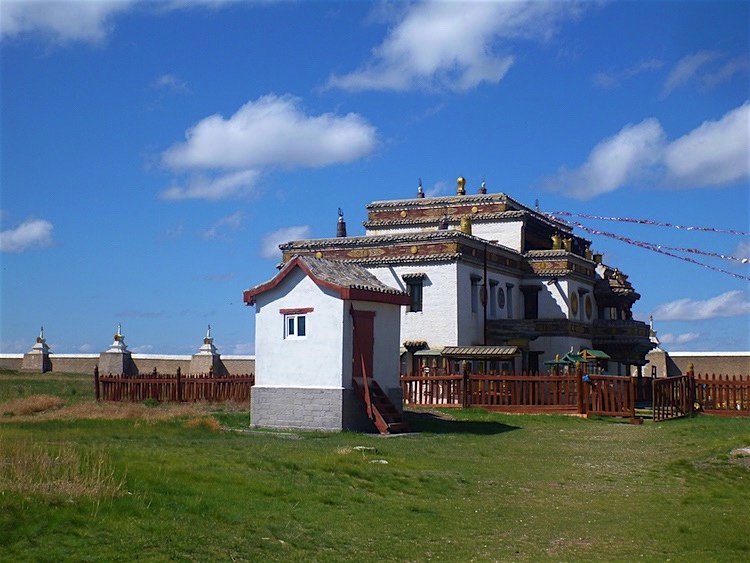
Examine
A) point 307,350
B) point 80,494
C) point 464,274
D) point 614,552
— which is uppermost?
point 464,274

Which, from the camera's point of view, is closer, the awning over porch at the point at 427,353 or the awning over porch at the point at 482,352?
the awning over porch at the point at 482,352

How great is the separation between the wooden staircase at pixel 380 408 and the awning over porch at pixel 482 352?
35.8 ft

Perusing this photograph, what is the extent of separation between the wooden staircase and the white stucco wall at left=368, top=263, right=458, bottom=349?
13.9 meters

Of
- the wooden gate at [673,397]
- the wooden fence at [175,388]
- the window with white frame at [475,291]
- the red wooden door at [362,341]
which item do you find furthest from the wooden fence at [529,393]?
the red wooden door at [362,341]

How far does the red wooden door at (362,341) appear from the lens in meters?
23.9

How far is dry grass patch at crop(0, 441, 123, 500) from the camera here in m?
9.93

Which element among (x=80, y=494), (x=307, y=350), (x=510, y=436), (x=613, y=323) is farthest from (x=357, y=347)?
(x=613, y=323)

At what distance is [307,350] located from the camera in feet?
78.6

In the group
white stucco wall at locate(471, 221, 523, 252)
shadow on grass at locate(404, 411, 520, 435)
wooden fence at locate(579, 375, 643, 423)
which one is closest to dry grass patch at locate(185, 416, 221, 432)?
shadow on grass at locate(404, 411, 520, 435)

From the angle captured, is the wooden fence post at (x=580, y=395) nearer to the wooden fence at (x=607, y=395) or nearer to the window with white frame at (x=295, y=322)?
the wooden fence at (x=607, y=395)

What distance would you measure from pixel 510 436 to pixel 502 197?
79.4ft

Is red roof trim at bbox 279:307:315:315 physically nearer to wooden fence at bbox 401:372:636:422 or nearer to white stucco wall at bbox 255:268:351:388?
white stucco wall at bbox 255:268:351:388

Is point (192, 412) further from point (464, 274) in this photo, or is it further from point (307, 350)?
point (464, 274)

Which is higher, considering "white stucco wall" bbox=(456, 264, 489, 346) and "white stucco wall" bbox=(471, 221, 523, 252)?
"white stucco wall" bbox=(471, 221, 523, 252)
